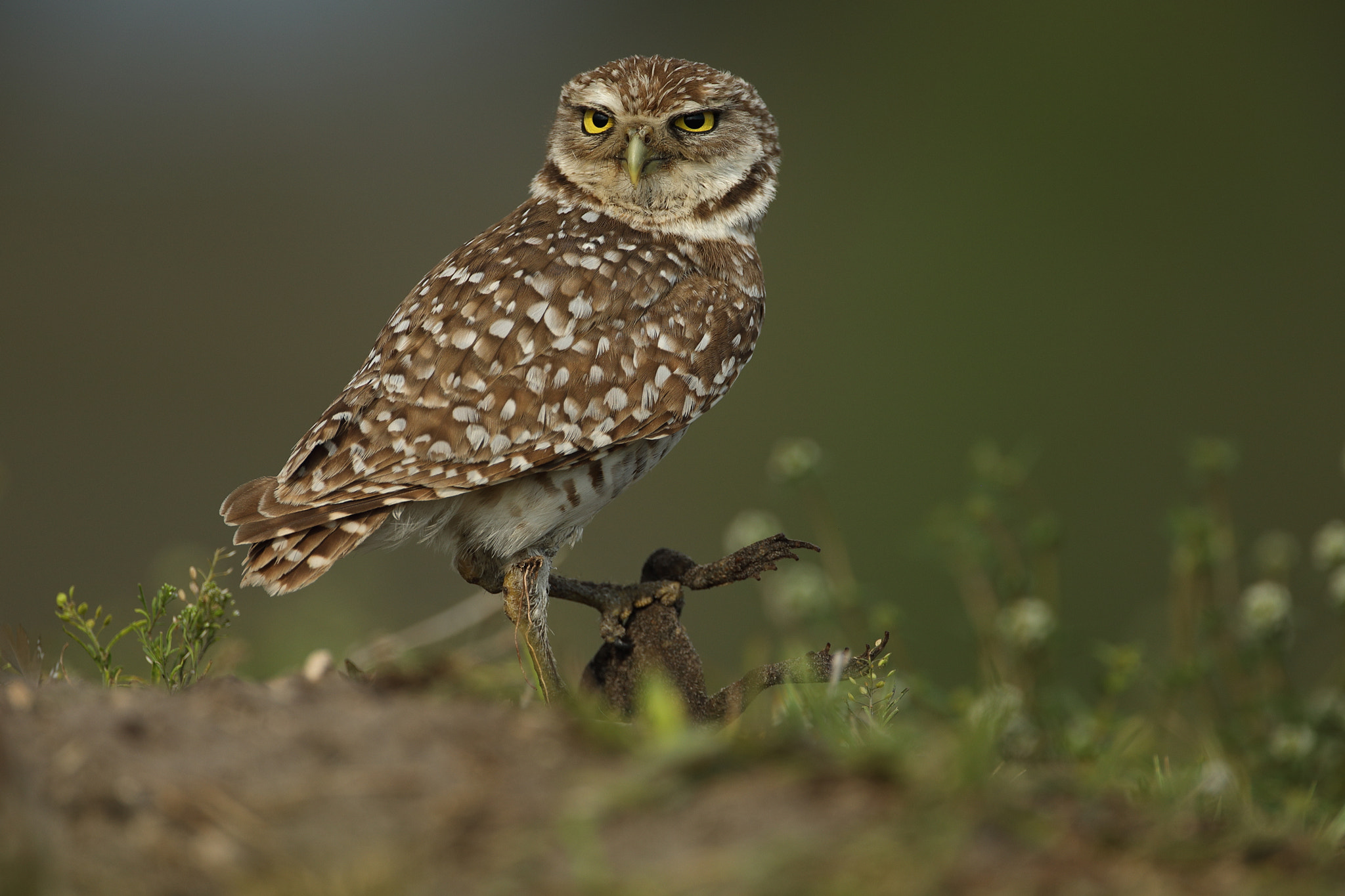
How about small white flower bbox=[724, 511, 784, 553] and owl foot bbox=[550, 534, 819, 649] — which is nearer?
owl foot bbox=[550, 534, 819, 649]

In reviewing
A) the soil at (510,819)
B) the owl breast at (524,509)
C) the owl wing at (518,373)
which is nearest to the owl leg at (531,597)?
the owl breast at (524,509)

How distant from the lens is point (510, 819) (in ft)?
6.40

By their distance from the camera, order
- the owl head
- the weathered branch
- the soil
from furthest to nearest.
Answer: the owl head, the weathered branch, the soil

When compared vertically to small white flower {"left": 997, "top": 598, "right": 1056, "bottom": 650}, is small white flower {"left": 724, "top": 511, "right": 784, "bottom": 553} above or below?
above

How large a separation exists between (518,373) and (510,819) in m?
2.06

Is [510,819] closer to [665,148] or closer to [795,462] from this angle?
Answer: [795,462]

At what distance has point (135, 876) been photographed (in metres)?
1.86

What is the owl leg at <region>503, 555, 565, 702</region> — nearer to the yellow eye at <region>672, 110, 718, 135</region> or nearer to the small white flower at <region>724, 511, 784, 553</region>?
the small white flower at <region>724, 511, 784, 553</region>

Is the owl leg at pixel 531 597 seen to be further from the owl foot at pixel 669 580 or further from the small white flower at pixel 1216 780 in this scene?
the small white flower at pixel 1216 780

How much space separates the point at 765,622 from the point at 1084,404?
810cm

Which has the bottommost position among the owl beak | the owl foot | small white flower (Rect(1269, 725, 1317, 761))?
small white flower (Rect(1269, 725, 1317, 761))

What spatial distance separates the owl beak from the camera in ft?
14.4

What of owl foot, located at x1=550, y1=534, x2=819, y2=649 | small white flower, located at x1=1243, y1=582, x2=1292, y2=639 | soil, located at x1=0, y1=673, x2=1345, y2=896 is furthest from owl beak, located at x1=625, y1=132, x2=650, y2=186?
soil, located at x1=0, y1=673, x2=1345, y2=896

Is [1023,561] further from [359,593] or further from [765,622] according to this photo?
[765,622]
